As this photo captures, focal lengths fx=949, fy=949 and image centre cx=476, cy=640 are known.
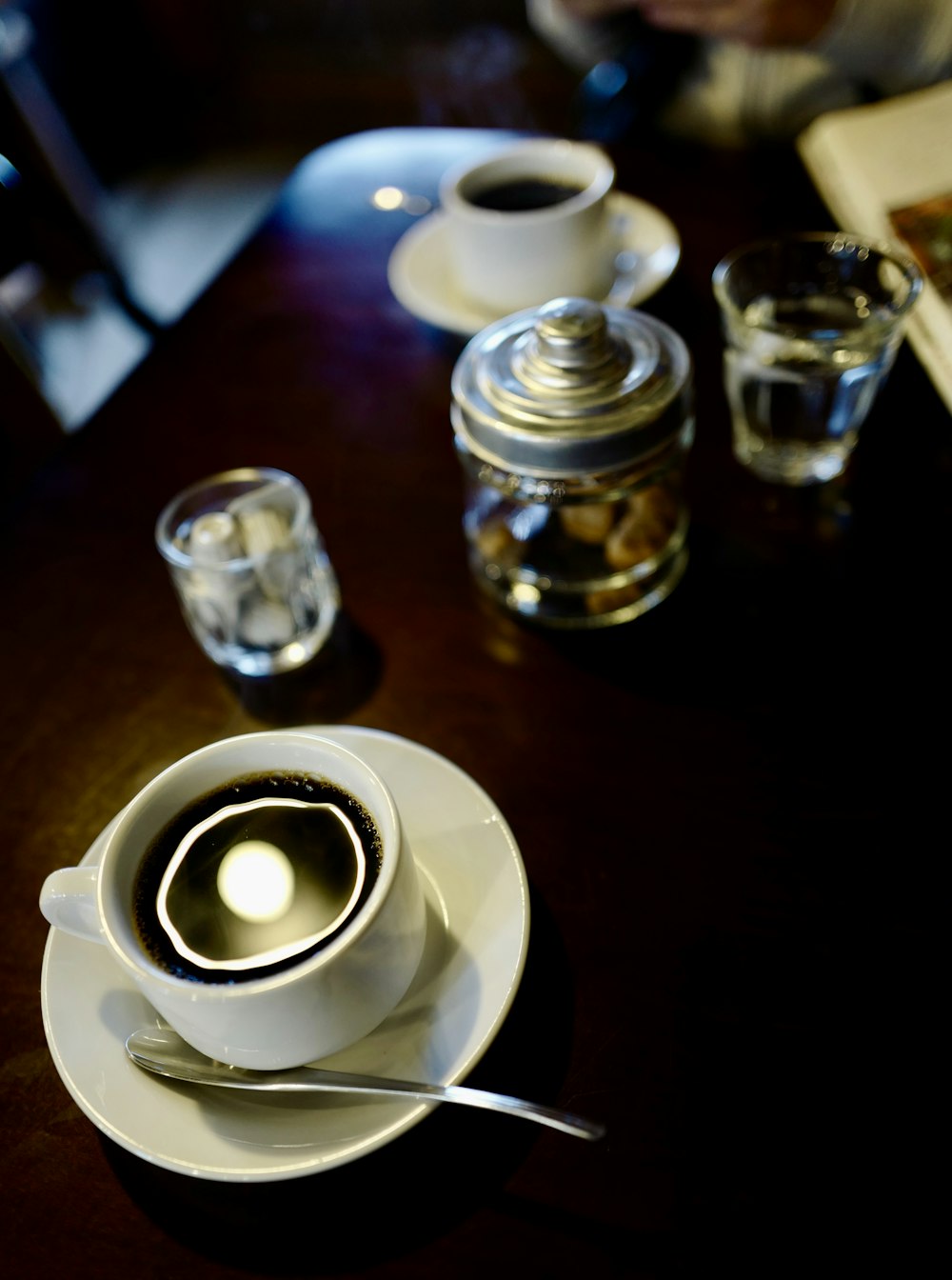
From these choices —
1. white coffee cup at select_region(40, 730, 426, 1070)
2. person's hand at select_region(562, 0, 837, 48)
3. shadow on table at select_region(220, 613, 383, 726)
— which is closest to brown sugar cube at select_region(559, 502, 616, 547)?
shadow on table at select_region(220, 613, 383, 726)

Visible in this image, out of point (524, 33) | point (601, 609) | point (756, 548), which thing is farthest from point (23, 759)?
point (524, 33)

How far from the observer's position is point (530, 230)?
0.74 meters

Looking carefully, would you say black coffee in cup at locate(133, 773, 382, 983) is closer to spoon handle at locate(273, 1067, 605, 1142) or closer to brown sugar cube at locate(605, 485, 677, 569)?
spoon handle at locate(273, 1067, 605, 1142)

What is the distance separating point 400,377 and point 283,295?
Result: 19 cm

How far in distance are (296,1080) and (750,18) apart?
1.01 metres

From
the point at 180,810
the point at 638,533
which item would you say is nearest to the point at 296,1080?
the point at 180,810

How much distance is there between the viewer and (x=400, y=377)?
808 mm

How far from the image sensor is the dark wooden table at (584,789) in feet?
1.25

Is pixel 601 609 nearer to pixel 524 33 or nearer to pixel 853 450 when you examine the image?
pixel 853 450

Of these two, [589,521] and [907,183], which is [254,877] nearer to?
[589,521]

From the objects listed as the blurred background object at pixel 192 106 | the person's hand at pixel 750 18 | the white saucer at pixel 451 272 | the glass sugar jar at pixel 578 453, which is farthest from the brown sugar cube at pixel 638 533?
the blurred background object at pixel 192 106

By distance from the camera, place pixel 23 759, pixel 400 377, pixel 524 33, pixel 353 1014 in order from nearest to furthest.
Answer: pixel 353 1014
pixel 23 759
pixel 400 377
pixel 524 33

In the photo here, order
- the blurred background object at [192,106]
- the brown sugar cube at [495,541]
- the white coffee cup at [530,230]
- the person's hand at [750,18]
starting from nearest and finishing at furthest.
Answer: the brown sugar cube at [495,541] → the white coffee cup at [530,230] → the person's hand at [750,18] → the blurred background object at [192,106]

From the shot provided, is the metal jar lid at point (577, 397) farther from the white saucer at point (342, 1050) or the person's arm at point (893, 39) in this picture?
the person's arm at point (893, 39)
